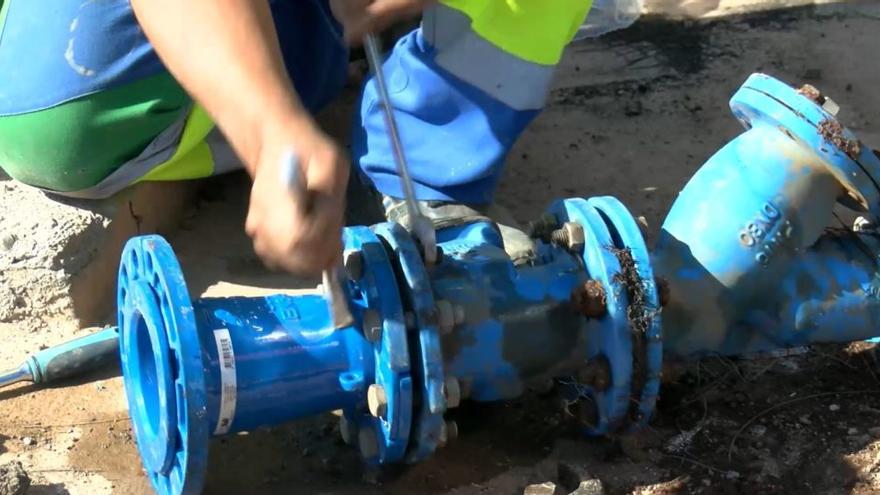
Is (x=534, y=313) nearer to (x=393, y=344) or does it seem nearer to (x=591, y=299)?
(x=591, y=299)

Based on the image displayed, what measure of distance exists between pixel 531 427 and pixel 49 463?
0.71 m

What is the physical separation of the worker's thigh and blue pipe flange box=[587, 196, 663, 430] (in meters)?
0.89

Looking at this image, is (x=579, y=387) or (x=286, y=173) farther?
(x=579, y=387)

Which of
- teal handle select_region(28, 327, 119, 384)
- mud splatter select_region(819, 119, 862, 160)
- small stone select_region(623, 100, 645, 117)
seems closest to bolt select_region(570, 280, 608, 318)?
mud splatter select_region(819, 119, 862, 160)

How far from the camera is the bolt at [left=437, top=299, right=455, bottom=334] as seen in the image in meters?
1.51

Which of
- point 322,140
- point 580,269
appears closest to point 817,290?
point 580,269

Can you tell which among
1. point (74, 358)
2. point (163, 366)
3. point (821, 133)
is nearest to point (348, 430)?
point (163, 366)

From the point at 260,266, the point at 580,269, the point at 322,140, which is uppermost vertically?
the point at 322,140

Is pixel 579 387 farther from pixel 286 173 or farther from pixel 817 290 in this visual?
pixel 286 173

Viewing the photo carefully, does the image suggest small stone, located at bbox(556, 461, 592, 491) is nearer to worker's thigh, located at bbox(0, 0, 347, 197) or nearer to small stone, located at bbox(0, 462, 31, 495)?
small stone, located at bbox(0, 462, 31, 495)

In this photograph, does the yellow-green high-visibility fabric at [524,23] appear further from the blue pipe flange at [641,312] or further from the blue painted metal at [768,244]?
the blue pipe flange at [641,312]

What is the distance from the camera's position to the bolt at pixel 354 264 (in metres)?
1.52

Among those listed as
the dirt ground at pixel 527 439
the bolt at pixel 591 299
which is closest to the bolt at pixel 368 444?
the dirt ground at pixel 527 439

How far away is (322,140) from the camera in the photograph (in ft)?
4.15
